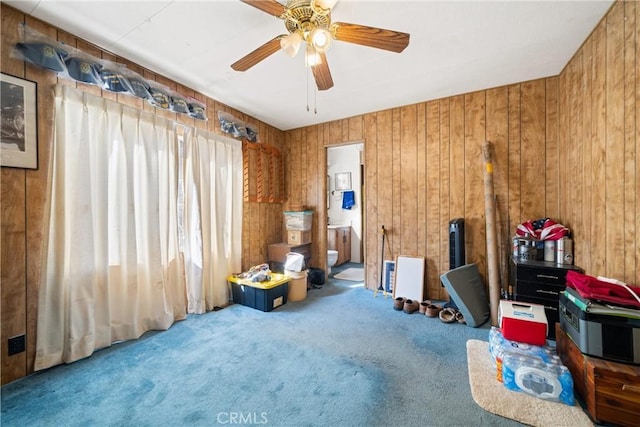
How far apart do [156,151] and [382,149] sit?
277 cm

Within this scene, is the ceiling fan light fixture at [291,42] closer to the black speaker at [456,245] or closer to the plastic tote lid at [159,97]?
the plastic tote lid at [159,97]

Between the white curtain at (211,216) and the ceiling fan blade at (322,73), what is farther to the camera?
the white curtain at (211,216)

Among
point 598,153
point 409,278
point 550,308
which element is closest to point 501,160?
point 598,153

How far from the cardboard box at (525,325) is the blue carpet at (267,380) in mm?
427

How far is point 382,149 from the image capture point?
354cm

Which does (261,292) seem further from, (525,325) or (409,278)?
(525,325)

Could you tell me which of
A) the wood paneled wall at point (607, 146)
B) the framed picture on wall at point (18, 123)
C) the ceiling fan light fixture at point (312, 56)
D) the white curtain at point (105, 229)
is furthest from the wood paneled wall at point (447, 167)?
the framed picture on wall at point (18, 123)

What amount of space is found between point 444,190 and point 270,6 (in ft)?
8.90

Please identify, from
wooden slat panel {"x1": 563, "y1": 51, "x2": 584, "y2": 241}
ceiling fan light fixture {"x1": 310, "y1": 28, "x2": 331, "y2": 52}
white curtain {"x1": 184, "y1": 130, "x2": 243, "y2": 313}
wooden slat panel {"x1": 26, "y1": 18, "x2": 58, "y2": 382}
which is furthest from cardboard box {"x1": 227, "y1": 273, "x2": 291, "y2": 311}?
wooden slat panel {"x1": 563, "y1": 51, "x2": 584, "y2": 241}

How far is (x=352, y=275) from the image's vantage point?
4.45m

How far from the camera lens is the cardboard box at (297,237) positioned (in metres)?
3.85

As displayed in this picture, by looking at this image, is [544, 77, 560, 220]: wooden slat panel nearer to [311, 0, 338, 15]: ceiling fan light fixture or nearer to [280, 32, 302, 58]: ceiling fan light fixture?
[311, 0, 338, 15]: ceiling fan light fixture

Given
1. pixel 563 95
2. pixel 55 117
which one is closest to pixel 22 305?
pixel 55 117

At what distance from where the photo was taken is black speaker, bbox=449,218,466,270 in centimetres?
286
